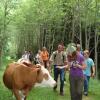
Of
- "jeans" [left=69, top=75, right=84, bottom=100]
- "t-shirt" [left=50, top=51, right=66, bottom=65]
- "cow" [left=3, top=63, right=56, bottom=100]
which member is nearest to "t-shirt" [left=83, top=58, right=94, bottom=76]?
"t-shirt" [left=50, top=51, right=66, bottom=65]

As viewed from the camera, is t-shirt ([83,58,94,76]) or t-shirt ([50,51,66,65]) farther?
t-shirt ([83,58,94,76])

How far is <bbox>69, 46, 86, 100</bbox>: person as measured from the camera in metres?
11.6

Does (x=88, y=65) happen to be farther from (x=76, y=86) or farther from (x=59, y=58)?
(x=76, y=86)

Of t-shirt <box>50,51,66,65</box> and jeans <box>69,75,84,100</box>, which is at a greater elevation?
t-shirt <box>50,51,66,65</box>

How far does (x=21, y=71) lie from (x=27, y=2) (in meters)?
46.3

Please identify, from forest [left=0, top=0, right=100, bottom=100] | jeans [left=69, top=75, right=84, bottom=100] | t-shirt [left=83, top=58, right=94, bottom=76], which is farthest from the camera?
forest [left=0, top=0, right=100, bottom=100]

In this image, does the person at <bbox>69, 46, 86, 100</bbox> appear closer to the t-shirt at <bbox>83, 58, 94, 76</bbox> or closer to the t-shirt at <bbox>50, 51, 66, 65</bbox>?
the t-shirt at <bbox>50, 51, 66, 65</bbox>

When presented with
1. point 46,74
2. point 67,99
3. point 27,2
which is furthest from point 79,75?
point 27,2

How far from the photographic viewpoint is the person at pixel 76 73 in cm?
1160

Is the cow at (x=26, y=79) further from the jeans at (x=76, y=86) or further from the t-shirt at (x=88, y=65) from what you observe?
the t-shirt at (x=88, y=65)

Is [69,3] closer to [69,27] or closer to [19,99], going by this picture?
[69,27]

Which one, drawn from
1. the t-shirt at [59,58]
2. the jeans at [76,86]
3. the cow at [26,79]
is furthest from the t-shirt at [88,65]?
the cow at [26,79]

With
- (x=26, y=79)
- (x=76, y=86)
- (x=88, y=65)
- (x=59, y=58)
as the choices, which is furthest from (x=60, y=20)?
(x=26, y=79)

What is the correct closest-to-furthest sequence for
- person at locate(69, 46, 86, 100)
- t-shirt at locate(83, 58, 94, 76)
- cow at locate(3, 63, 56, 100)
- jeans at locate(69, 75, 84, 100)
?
cow at locate(3, 63, 56, 100)
person at locate(69, 46, 86, 100)
jeans at locate(69, 75, 84, 100)
t-shirt at locate(83, 58, 94, 76)
